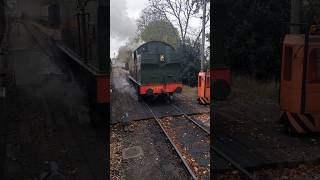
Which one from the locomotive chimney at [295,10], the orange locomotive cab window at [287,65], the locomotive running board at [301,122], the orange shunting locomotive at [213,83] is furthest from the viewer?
the locomotive running board at [301,122]

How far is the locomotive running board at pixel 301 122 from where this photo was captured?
5.52 metres

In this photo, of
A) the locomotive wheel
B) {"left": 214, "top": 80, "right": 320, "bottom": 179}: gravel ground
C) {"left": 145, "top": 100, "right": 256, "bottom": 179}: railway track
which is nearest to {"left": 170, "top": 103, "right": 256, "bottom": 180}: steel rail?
{"left": 145, "top": 100, "right": 256, "bottom": 179}: railway track

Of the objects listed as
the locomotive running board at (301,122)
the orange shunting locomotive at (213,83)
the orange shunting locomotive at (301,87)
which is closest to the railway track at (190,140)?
the orange shunting locomotive at (213,83)

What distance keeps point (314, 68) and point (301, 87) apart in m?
0.38

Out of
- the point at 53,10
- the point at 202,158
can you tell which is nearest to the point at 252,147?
the point at 202,158

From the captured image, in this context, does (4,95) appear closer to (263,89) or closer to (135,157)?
(135,157)

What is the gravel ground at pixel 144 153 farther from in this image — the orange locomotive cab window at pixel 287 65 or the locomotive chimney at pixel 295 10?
the orange locomotive cab window at pixel 287 65

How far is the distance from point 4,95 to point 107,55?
0.75 meters

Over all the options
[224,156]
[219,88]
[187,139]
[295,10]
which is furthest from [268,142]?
[219,88]

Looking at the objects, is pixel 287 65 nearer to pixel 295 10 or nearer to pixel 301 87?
pixel 301 87

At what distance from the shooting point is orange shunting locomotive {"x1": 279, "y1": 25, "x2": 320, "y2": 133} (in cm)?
547

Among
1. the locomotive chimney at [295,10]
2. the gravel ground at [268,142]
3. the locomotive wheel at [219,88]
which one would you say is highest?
the locomotive chimney at [295,10]

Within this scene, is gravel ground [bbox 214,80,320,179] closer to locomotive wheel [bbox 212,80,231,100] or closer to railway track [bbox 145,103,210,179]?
railway track [bbox 145,103,210,179]

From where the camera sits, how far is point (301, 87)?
18.4 ft
